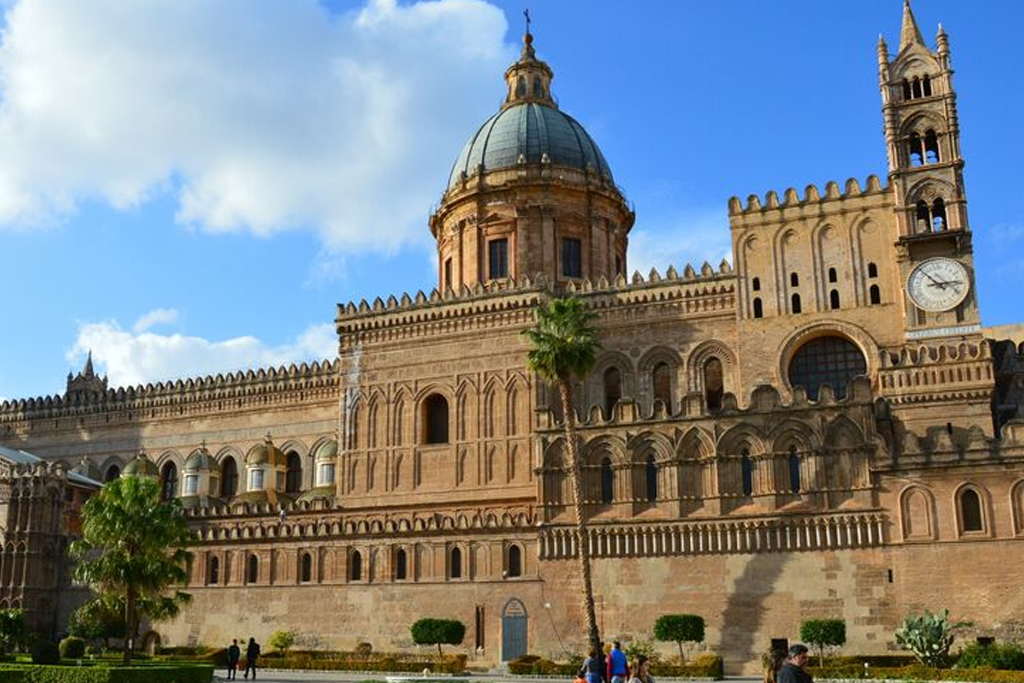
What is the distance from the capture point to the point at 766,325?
41.9 metres

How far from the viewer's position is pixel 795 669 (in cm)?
1070

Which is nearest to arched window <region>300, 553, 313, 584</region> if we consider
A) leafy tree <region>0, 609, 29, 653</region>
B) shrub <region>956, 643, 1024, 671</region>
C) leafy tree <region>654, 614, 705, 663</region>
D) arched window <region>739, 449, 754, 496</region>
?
leafy tree <region>0, 609, 29, 653</region>

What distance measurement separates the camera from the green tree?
35.2 metres

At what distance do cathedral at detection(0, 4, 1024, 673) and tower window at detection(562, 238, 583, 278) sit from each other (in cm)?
25

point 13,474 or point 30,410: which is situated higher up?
A: point 30,410

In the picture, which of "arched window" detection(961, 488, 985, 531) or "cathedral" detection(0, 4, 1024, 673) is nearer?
"arched window" detection(961, 488, 985, 531)

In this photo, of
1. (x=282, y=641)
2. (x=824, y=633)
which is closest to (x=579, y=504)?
(x=824, y=633)

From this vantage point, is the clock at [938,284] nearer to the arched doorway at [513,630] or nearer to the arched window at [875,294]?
the arched window at [875,294]

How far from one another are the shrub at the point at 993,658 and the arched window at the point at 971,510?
4.26m

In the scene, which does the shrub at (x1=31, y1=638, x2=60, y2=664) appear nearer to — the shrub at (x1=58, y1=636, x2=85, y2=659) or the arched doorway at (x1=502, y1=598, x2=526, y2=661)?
the shrub at (x1=58, y1=636, x2=85, y2=659)

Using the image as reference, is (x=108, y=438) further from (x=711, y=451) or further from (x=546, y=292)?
(x=711, y=451)

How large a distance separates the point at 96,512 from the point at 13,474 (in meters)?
15.1

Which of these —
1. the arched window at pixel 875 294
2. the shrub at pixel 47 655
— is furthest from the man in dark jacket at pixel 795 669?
the arched window at pixel 875 294

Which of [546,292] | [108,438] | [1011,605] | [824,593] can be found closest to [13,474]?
[108,438]
